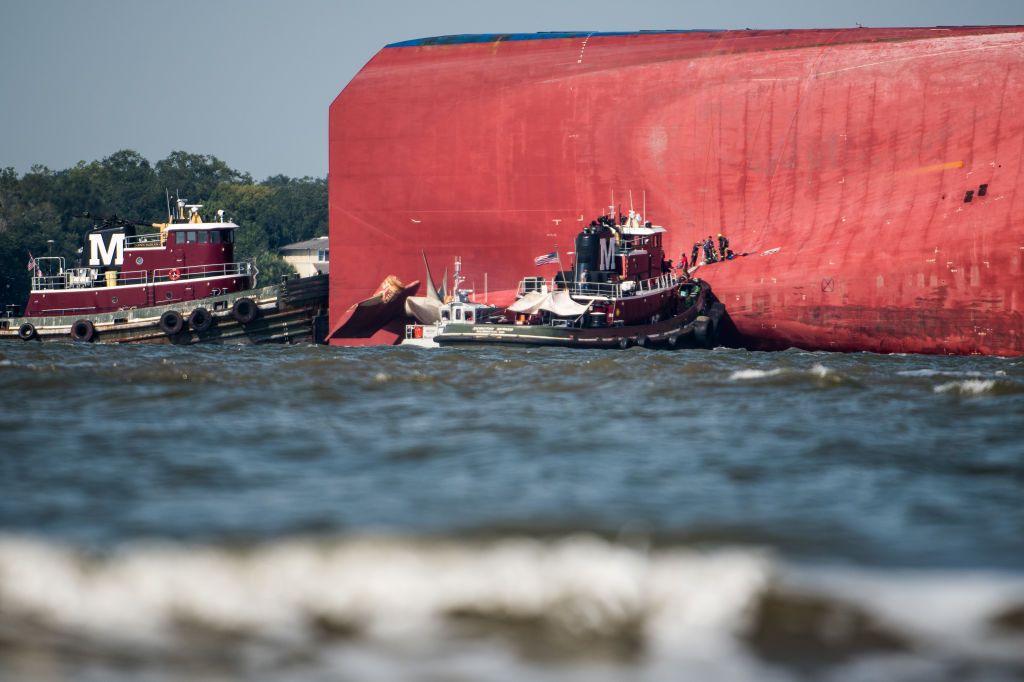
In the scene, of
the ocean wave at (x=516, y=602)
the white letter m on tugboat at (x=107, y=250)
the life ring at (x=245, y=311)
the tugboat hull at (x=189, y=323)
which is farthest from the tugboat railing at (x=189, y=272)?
the ocean wave at (x=516, y=602)

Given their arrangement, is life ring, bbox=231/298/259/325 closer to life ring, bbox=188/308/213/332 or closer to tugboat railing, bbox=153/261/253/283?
life ring, bbox=188/308/213/332

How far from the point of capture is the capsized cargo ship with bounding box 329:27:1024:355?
33.0 meters

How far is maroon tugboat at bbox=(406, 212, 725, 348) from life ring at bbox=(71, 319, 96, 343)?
31.1ft

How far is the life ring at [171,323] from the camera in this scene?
35125 mm

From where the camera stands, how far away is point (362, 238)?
39.0m

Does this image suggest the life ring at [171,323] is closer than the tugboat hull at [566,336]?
No

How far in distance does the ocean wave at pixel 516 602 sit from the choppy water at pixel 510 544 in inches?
0.8

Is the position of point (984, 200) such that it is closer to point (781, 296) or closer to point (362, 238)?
point (781, 296)

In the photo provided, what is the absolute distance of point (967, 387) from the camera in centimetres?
1911

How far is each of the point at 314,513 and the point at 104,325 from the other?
2756 centimetres

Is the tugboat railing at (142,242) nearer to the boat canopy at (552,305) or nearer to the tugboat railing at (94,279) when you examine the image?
the tugboat railing at (94,279)

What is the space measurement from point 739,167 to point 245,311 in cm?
1510

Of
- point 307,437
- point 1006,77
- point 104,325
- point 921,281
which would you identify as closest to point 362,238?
point 104,325

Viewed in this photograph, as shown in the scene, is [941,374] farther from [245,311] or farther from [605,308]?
[245,311]
